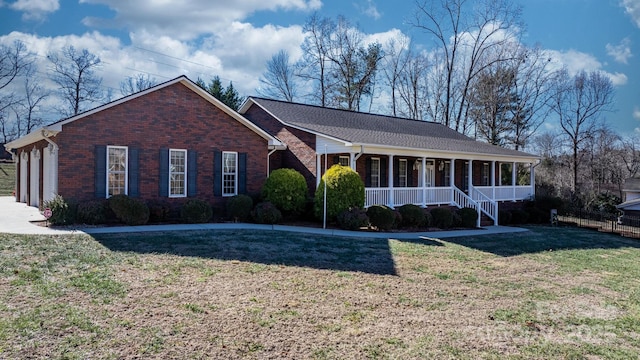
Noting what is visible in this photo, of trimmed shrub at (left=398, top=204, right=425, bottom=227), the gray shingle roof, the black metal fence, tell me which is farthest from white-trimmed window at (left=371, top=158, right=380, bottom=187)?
the black metal fence

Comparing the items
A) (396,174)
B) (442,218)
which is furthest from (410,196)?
(396,174)

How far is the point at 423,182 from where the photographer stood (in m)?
18.8

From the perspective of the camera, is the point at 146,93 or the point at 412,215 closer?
the point at 146,93

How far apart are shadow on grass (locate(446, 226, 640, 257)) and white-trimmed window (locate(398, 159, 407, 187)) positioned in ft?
20.4

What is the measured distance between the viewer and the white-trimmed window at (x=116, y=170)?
13.9 m

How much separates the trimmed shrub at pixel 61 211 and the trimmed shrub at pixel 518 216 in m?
19.4

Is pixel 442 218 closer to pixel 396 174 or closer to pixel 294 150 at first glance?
pixel 396 174

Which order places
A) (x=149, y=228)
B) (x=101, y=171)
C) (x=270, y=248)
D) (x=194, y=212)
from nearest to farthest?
(x=270, y=248)
(x=149, y=228)
(x=101, y=171)
(x=194, y=212)

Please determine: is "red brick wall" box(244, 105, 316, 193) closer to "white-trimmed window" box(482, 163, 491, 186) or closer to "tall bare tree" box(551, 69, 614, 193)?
"white-trimmed window" box(482, 163, 491, 186)

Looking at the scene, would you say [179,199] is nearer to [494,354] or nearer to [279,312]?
[279,312]

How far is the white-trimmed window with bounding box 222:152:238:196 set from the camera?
1647 cm

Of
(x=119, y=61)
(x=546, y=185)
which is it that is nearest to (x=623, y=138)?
(x=546, y=185)

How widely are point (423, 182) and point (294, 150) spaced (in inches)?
234

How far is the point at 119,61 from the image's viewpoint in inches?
1496
